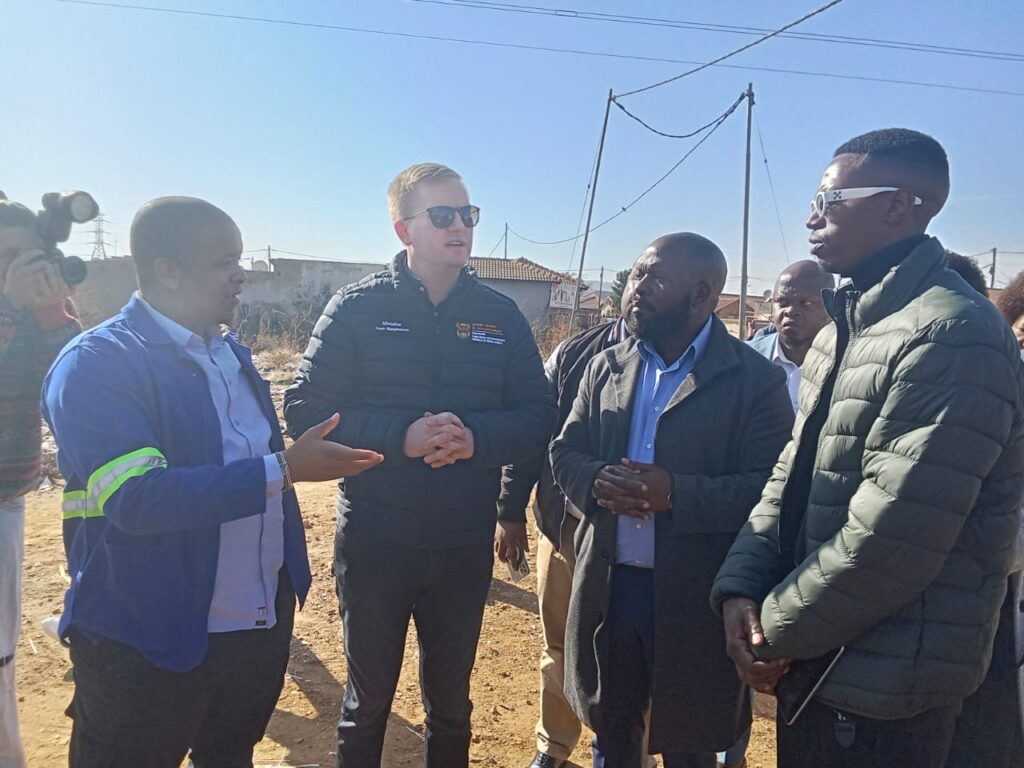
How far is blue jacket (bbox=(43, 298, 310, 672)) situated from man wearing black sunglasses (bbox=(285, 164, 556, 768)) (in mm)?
575

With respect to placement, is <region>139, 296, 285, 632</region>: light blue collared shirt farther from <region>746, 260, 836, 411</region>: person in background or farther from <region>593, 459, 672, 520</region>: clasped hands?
<region>746, 260, 836, 411</region>: person in background

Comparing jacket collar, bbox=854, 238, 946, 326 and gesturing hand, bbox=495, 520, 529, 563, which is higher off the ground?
jacket collar, bbox=854, 238, 946, 326

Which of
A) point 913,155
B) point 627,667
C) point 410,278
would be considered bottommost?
point 627,667

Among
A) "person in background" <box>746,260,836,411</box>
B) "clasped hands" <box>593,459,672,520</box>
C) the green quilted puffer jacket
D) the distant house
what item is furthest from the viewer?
Result: the distant house

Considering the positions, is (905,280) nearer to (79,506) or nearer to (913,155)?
(913,155)

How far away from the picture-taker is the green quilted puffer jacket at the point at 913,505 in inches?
54.8

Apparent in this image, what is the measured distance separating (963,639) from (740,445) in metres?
0.94

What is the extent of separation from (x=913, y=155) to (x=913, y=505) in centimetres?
89

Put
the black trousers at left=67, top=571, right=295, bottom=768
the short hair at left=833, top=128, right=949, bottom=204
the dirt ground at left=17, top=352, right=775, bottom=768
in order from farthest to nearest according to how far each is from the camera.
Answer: the dirt ground at left=17, top=352, right=775, bottom=768 < the black trousers at left=67, top=571, right=295, bottom=768 < the short hair at left=833, top=128, right=949, bottom=204

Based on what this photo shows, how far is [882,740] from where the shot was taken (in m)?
1.57

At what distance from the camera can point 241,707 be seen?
2109 millimetres

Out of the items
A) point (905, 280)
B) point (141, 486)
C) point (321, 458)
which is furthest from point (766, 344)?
point (141, 486)

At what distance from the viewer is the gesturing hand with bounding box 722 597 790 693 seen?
169cm

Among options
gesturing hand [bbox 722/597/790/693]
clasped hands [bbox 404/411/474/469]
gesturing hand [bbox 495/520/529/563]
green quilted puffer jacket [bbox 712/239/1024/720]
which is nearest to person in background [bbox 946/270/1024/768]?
green quilted puffer jacket [bbox 712/239/1024/720]
